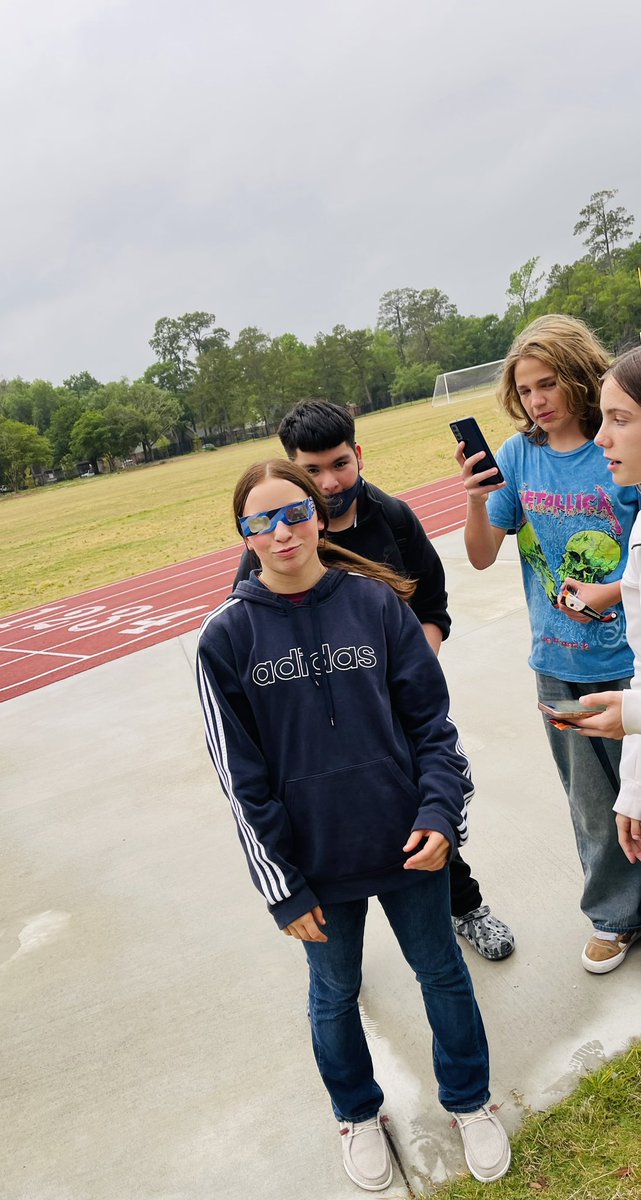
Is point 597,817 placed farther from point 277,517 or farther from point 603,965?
point 277,517

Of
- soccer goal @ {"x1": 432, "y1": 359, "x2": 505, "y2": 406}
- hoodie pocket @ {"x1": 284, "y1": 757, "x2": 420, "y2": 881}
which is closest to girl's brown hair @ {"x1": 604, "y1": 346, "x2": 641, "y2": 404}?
hoodie pocket @ {"x1": 284, "y1": 757, "x2": 420, "y2": 881}

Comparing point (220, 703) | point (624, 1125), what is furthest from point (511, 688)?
point (220, 703)

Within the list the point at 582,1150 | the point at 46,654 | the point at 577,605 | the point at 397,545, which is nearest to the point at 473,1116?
the point at 582,1150

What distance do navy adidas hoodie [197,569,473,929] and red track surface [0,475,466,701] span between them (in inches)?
232

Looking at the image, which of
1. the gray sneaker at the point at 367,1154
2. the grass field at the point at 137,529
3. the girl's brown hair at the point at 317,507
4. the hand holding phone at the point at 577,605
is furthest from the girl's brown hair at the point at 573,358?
the grass field at the point at 137,529

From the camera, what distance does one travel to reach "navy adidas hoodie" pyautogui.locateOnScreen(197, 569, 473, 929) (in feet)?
6.18

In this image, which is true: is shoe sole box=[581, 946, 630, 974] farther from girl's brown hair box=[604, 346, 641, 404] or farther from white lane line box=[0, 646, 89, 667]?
white lane line box=[0, 646, 89, 667]

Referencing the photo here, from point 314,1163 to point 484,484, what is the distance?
1882 millimetres

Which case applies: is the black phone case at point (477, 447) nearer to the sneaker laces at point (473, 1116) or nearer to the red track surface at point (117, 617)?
the sneaker laces at point (473, 1116)

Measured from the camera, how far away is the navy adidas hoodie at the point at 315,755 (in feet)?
6.18

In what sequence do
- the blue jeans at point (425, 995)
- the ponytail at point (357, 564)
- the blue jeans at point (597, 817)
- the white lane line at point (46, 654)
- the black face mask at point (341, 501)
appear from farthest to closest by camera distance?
1. the white lane line at point (46, 654)
2. the blue jeans at point (597, 817)
3. the black face mask at point (341, 501)
4. the ponytail at point (357, 564)
5. the blue jeans at point (425, 995)

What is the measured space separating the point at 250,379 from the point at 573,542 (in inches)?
3683

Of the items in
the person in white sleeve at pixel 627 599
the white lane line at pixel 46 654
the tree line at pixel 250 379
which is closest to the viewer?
the person in white sleeve at pixel 627 599

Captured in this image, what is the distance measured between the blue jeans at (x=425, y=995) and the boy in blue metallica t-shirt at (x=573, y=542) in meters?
0.70
